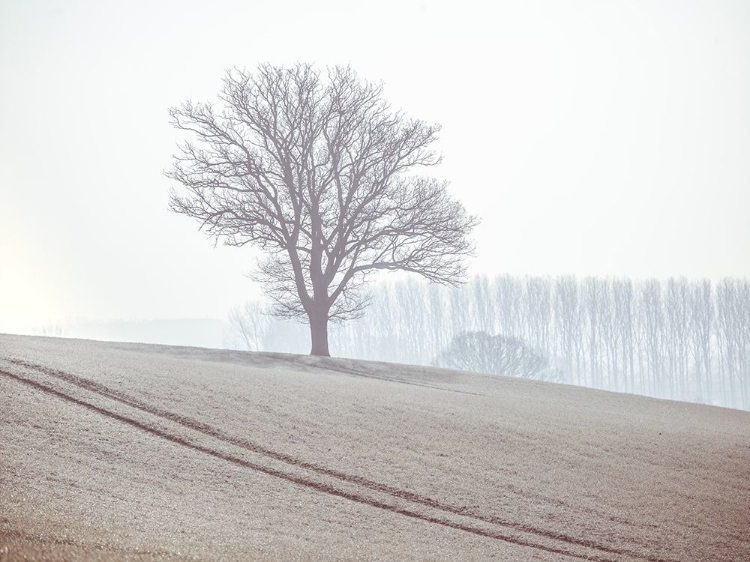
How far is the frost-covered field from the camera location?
28.9 ft

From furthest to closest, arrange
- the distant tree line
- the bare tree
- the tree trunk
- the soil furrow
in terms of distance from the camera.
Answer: the distant tree line → the bare tree → the tree trunk → the soil furrow

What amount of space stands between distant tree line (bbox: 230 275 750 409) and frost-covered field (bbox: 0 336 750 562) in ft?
205

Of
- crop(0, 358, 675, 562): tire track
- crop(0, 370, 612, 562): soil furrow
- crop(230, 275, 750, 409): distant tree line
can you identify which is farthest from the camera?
crop(230, 275, 750, 409): distant tree line

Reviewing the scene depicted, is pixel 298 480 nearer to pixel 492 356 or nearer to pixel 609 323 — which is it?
pixel 492 356

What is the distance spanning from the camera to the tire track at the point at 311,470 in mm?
11117

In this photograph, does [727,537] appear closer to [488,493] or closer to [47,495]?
[488,493]

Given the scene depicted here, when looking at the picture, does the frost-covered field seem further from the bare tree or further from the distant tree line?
the distant tree line

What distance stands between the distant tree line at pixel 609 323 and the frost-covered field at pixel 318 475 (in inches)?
2463

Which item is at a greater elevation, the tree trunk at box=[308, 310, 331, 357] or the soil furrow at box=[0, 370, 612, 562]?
the tree trunk at box=[308, 310, 331, 357]

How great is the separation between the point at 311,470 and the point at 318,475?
25 cm

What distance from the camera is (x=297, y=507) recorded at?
34.9ft

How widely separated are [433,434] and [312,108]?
19411mm

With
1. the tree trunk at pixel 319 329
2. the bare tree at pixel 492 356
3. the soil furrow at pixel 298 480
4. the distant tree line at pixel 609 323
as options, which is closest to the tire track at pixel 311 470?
the soil furrow at pixel 298 480

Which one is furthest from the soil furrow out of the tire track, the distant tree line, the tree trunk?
the distant tree line
